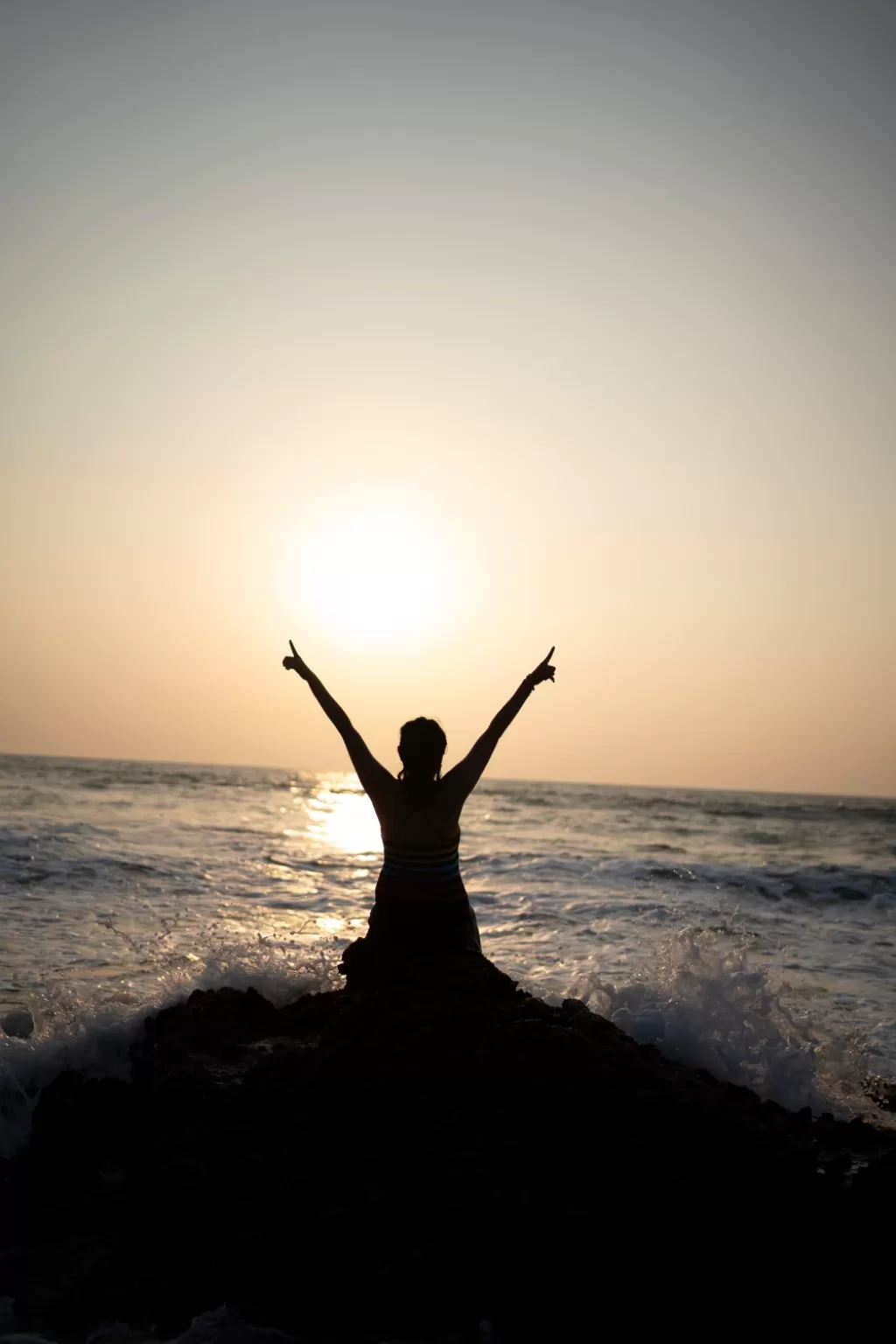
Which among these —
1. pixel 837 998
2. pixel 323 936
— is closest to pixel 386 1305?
pixel 837 998

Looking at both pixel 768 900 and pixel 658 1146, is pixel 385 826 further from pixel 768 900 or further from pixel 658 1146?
pixel 768 900

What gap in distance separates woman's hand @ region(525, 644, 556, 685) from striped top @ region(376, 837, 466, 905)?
0.94 meters

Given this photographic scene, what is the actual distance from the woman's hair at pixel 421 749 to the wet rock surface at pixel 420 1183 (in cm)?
104

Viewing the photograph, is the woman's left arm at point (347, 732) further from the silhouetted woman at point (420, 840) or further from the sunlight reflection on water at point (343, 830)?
the sunlight reflection on water at point (343, 830)

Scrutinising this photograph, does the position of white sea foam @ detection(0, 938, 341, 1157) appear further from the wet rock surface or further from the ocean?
the wet rock surface

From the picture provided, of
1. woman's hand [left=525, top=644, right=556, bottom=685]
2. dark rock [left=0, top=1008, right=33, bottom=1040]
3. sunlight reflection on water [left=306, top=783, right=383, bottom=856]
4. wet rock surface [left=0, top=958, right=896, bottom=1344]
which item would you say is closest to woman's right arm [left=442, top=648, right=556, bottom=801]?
woman's hand [left=525, top=644, right=556, bottom=685]

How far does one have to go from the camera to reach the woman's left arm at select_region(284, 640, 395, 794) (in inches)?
203

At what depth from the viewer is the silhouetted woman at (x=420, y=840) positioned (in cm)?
508

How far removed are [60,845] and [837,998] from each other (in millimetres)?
13007

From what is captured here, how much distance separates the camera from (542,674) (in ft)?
17.9

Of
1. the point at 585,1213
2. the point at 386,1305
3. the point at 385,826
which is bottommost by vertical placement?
the point at 386,1305

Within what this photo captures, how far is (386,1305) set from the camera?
371cm

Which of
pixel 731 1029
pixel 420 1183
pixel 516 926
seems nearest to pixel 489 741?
pixel 420 1183

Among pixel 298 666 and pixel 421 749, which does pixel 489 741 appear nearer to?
pixel 421 749
